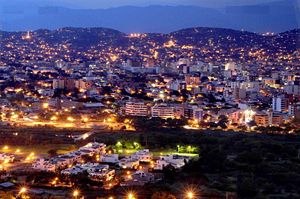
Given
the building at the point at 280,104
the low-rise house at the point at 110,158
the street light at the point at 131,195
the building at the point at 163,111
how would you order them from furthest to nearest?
the building at the point at 280,104
the building at the point at 163,111
the low-rise house at the point at 110,158
the street light at the point at 131,195

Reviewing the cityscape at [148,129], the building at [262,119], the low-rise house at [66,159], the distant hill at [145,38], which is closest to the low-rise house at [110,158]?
the cityscape at [148,129]

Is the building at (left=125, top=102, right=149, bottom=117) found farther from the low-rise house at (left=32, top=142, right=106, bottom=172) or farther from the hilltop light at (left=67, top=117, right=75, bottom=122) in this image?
the low-rise house at (left=32, top=142, right=106, bottom=172)

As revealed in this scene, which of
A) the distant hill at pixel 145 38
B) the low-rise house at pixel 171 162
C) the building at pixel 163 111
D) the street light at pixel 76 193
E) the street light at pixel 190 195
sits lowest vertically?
the street light at pixel 76 193

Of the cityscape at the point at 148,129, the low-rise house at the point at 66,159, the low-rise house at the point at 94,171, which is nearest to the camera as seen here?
the cityscape at the point at 148,129

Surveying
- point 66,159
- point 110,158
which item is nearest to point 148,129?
point 110,158

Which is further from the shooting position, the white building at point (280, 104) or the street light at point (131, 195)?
the white building at point (280, 104)

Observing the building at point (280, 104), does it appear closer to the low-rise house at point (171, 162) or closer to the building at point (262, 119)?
the building at point (262, 119)

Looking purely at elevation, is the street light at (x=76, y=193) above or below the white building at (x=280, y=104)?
below

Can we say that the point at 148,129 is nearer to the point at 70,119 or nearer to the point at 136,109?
the point at 70,119

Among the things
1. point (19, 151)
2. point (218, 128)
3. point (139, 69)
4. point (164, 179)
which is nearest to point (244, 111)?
point (218, 128)

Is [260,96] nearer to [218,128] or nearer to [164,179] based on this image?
[218,128]
